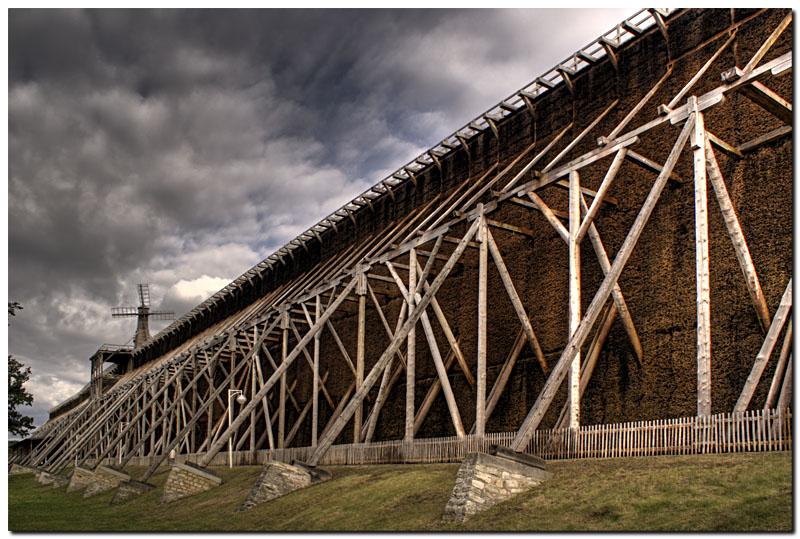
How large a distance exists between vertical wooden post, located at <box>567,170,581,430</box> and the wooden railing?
87 centimetres

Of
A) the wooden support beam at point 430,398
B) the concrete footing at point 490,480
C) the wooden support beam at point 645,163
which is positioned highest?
the wooden support beam at point 645,163

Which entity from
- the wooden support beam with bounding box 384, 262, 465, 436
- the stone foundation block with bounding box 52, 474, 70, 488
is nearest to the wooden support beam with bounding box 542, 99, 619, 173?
the wooden support beam with bounding box 384, 262, 465, 436

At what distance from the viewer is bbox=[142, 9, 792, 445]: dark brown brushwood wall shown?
55.7 ft

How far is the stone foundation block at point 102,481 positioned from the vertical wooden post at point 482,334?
632 inches

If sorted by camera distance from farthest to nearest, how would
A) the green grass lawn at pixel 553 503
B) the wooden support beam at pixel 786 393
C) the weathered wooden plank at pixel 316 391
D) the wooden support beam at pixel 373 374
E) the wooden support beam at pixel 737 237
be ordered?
the weathered wooden plank at pixel 316 391 < the wooden support beam at pixel 373 374 < the wooden support beam at pixel 737 237 < the wooden support beam at pixel 786 393 < the green grass lawn at pixel 553 503

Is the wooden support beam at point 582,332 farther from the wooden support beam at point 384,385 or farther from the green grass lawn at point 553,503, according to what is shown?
the wooden support beam at point 384,385

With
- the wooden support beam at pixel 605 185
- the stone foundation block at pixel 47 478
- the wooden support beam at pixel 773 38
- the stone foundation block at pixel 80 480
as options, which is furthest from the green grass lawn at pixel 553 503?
the stone foundation block at pixel 47 478

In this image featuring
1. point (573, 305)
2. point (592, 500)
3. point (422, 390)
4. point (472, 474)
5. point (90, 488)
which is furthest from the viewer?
point (90, 488)

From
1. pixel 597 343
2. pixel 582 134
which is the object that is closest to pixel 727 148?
pixel 582 134

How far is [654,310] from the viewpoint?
1888cm

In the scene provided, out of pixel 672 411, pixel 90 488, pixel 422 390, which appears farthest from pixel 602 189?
pixel 90 488

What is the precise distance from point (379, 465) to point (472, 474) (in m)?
7.14

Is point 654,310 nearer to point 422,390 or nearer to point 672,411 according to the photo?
point 672,411

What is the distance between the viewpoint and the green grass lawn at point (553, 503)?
9.86 m
